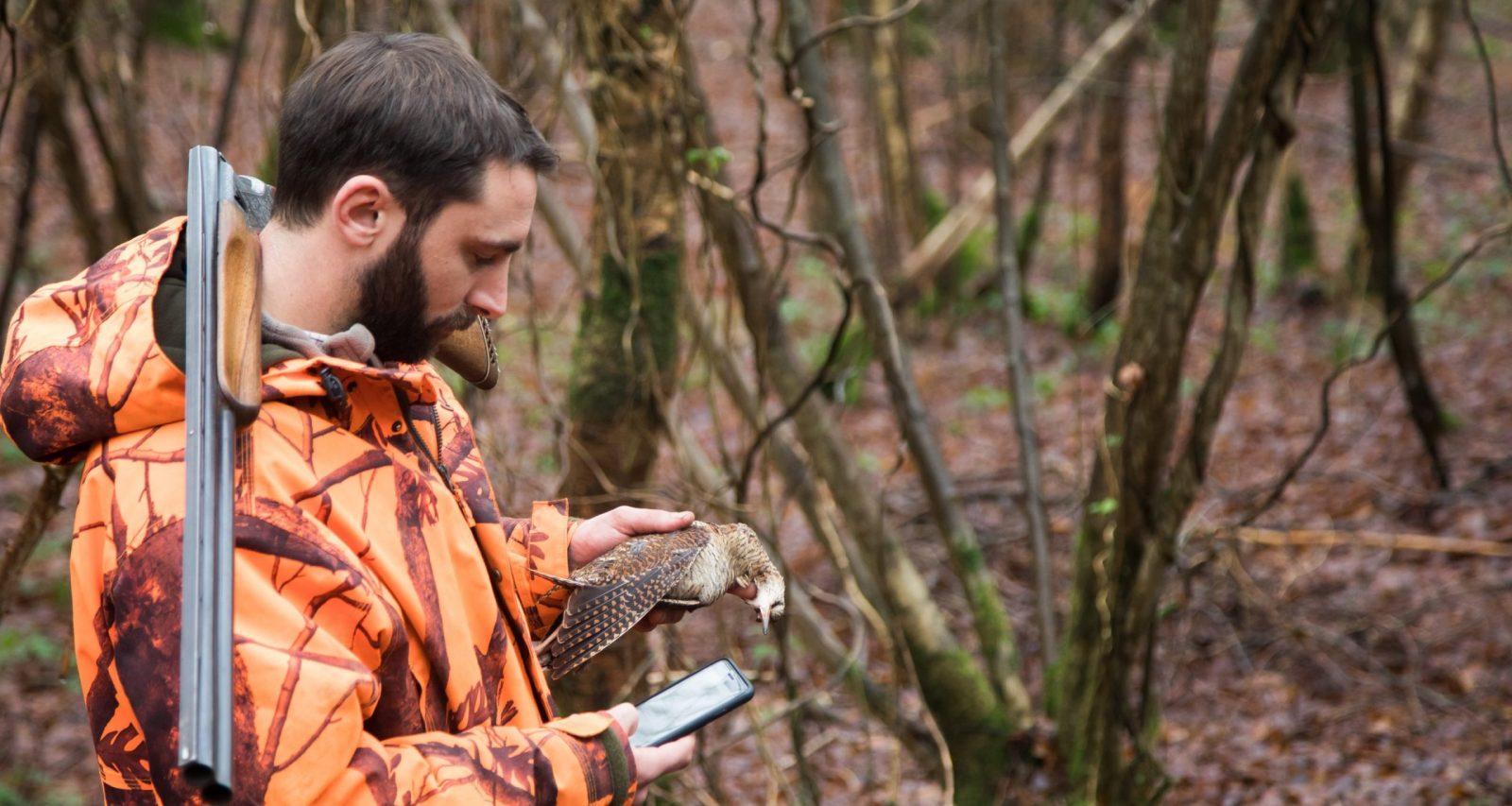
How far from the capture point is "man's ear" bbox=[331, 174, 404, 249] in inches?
58.9

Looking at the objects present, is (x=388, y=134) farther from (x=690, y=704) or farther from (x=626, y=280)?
(x=626, y=280)

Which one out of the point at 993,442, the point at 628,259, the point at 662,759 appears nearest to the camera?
the point at 662,759

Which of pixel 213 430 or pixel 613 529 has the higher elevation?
pixel 213 430

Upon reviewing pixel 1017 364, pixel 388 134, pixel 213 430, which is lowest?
pixel 1017 364

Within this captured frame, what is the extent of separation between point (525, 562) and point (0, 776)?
4362 mm

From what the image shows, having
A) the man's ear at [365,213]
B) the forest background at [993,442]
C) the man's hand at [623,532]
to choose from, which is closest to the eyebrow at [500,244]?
the man's ear at [365,213]

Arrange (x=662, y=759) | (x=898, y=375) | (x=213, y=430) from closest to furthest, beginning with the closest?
(x=213, y=430)
(x=662, y=759)
(x=898, y=375)

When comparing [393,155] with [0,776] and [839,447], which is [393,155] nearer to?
[839,447]

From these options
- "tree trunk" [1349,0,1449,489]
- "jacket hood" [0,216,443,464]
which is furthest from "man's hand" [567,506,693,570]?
"tree trunk" [1349,0,1449,489]

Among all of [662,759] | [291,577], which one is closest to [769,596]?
[662,759]

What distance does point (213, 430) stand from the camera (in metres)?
1.27

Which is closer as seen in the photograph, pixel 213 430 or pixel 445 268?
pixel 213 430

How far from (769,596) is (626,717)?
0.48 meters

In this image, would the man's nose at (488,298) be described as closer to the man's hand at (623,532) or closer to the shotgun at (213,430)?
the shotgun at (213,430)
